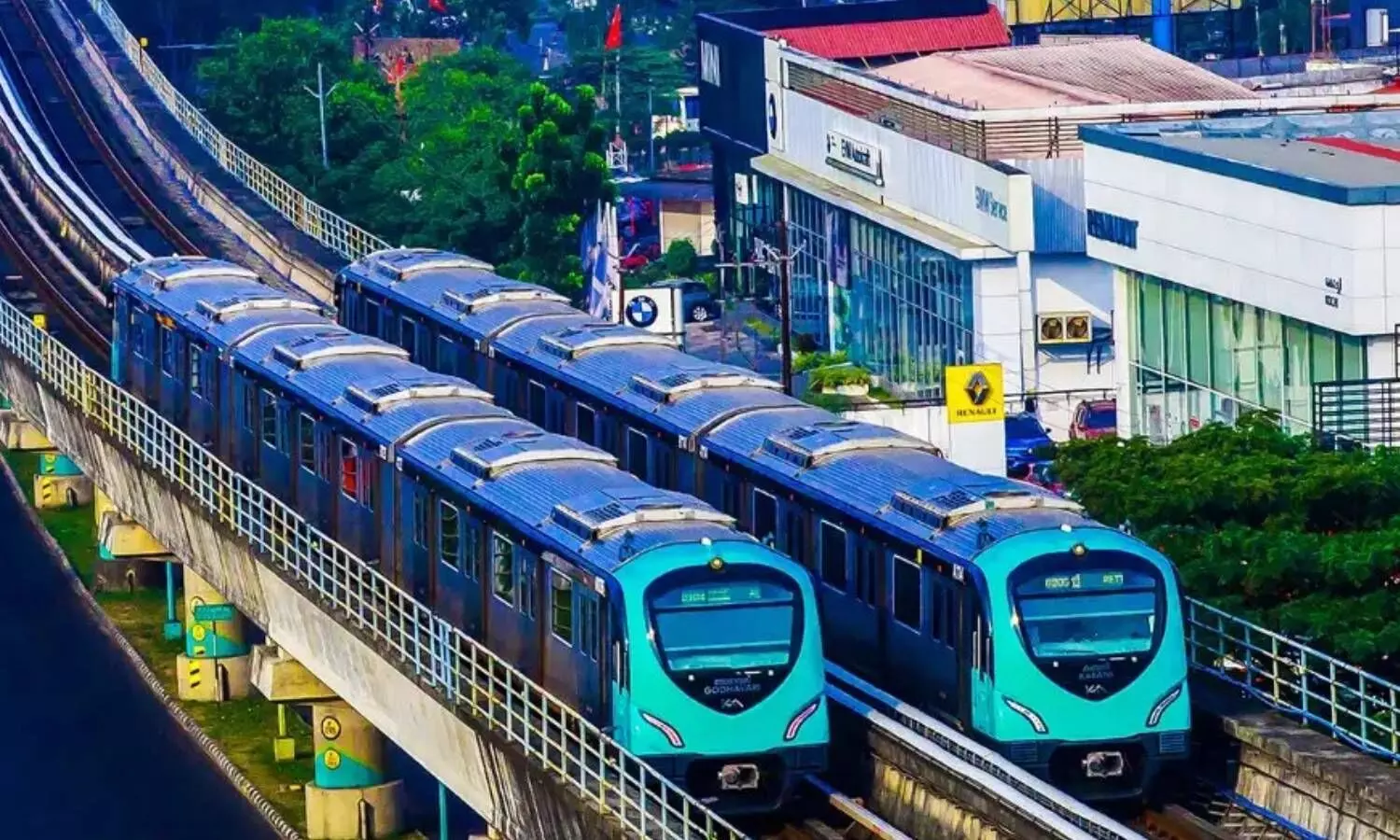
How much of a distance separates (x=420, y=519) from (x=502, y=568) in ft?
11.8

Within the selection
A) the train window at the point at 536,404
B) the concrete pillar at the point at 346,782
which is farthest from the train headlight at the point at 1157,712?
the train window at the point at 536,404

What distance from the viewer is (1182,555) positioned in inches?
1538

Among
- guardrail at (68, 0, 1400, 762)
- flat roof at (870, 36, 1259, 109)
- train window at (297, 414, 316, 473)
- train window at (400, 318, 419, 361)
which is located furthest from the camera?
flat roof at (870, 36, 1259, 109)

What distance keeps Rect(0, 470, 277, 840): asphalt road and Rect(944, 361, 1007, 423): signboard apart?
45.0ft

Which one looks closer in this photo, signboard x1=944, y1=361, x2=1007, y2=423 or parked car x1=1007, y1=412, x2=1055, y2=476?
signboard x1=944, y1=361, x2=1007, y2=423

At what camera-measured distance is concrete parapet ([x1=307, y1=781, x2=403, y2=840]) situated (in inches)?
1797

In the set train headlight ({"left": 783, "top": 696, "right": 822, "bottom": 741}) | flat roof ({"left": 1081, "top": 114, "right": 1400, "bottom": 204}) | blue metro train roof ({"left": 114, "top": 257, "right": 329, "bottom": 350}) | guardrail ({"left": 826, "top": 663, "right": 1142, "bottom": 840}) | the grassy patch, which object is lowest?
the grassy patch

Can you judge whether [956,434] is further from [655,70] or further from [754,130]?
[655,70]

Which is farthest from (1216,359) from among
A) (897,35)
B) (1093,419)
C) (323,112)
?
(323,112)

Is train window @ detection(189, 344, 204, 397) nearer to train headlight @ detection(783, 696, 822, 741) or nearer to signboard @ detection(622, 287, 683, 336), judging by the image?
signboard @ detection(622, 287, 683, 336)

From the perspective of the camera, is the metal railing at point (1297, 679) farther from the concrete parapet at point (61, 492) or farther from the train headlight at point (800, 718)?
the concrete parapet at point (61, 492)

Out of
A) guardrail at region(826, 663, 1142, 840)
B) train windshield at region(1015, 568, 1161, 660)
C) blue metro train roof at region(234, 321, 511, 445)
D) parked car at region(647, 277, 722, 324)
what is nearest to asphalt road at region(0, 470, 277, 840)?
blue metro train roof at region(234, 321, 511, 445)

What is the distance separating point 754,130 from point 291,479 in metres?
46.5

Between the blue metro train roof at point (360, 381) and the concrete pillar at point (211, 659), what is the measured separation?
22.8ft
